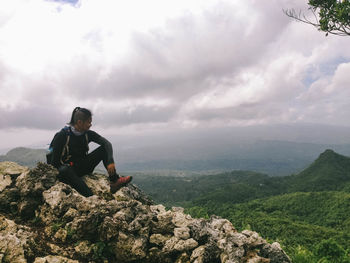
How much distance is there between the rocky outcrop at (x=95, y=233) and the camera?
6.36m

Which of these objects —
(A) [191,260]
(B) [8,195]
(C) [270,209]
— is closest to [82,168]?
(B) [8,195]

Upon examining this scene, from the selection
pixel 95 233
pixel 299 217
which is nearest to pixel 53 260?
pixel 95 233

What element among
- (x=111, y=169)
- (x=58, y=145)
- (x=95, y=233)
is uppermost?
(x=58, y=145)

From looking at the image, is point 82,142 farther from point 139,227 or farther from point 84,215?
point 139,227

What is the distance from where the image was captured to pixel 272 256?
7332mm

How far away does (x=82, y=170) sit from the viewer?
9727 millimetres

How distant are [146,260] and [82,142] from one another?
16.4ft

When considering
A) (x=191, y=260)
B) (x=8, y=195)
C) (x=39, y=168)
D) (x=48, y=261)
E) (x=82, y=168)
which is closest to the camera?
(x=48, y=261)

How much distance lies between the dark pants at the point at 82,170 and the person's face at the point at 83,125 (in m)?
1.01

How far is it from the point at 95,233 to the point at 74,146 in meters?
3.54

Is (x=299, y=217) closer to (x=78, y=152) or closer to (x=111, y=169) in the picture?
(x=111, y=169)

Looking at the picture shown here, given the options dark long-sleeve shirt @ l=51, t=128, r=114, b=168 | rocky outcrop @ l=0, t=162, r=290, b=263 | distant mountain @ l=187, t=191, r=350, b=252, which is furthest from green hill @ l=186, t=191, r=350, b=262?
dark long-sleeve shirt @ l=51, t=128, r=114, b=168

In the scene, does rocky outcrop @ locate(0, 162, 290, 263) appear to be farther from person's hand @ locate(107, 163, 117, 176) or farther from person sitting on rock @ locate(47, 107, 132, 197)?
person's hand @ locate(107, 163, 117, 176)

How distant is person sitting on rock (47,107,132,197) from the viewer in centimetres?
848
